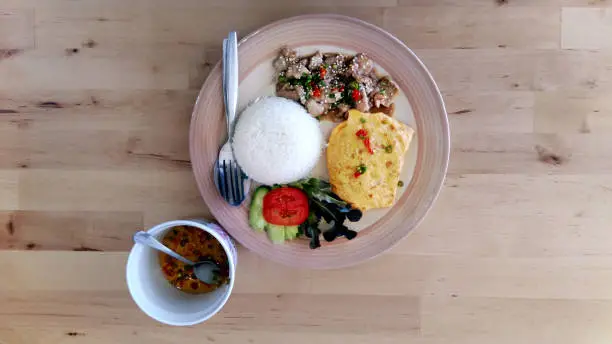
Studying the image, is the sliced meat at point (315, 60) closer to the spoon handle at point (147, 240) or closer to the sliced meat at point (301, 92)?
the sliced meat at point (301, 92)

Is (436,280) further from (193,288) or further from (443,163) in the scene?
(193,288)

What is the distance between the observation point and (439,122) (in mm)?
1524

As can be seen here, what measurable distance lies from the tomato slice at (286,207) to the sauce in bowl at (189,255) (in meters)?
0.20

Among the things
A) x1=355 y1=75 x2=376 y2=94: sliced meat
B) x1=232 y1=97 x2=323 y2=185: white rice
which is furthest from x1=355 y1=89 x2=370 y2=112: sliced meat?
x1=232 y1=97 x2=323 y2=185: white rice

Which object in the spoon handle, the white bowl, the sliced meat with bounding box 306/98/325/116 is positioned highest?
the sliced meat with bounding box 306/98/325/116

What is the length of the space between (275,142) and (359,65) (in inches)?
12.9

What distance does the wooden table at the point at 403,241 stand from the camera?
1.69m

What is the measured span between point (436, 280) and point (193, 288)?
78 centimetres

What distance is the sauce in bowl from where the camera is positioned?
1.57m

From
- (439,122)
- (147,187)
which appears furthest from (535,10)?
(147,187)

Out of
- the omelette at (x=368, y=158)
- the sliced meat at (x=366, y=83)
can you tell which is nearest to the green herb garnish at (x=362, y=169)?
the omelette at (x=368, y=158)

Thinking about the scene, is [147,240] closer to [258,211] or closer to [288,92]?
[258,211]

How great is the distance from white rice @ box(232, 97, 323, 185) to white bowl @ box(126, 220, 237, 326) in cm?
22

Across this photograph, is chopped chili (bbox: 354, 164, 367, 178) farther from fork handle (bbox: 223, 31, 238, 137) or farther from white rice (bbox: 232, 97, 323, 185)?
fork handle (bbox: 223, 31, 238, 137)
